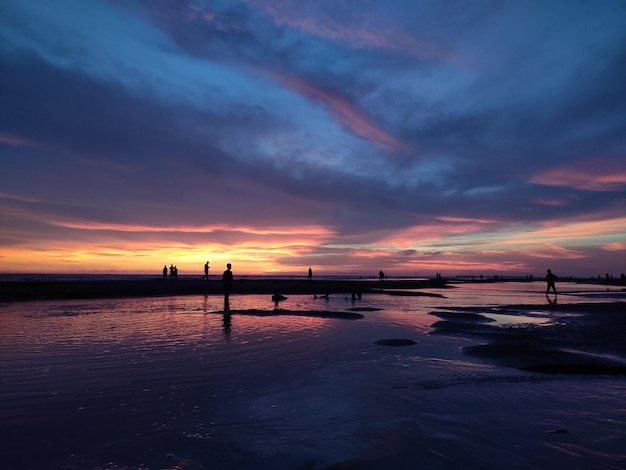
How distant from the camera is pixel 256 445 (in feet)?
17.2

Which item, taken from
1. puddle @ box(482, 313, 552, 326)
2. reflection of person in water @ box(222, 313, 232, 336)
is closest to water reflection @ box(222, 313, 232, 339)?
reflection of person in water @ box(222, 313, 232, 336)

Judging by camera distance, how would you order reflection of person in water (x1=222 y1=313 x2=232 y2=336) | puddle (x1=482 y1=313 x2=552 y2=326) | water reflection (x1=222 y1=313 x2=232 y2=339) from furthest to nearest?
puddle (x1=482 y1=313 x2=552 y2=326)
reflection of person in water (x1=222 y1=313 x2=232 y2=336)
water reflection (x1=222 y1=313 x2=232 y2=339)

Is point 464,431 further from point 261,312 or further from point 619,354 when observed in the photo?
point 261,312

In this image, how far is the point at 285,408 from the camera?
22.1ft

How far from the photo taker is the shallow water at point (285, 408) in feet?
16.3

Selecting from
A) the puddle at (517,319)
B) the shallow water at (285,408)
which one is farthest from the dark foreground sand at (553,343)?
the shallow water at (285,408)

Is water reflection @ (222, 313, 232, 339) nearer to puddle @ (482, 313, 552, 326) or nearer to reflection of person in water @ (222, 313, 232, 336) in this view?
reflection of person in water @ (222, 313, 232, 336)

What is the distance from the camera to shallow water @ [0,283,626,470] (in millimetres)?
4977

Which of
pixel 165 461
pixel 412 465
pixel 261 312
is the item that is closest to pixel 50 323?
pixel 261 312

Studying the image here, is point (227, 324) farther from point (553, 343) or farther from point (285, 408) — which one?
point (553, 343)

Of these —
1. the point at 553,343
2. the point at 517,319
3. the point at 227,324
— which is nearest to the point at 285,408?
the point at 227,324

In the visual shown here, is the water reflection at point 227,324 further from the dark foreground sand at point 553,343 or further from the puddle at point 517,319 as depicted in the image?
the puddle at point 517,319

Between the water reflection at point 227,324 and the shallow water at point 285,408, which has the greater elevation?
the water reflection at point 227,324

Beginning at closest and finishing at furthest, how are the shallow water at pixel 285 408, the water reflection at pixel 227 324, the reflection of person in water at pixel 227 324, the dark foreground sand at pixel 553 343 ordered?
the shallow water at pixel 285 408
the dark foreground sand at pixel 553 343
the water reflection at pixel 227 324
the reflection of person in water at pixel 227 324
